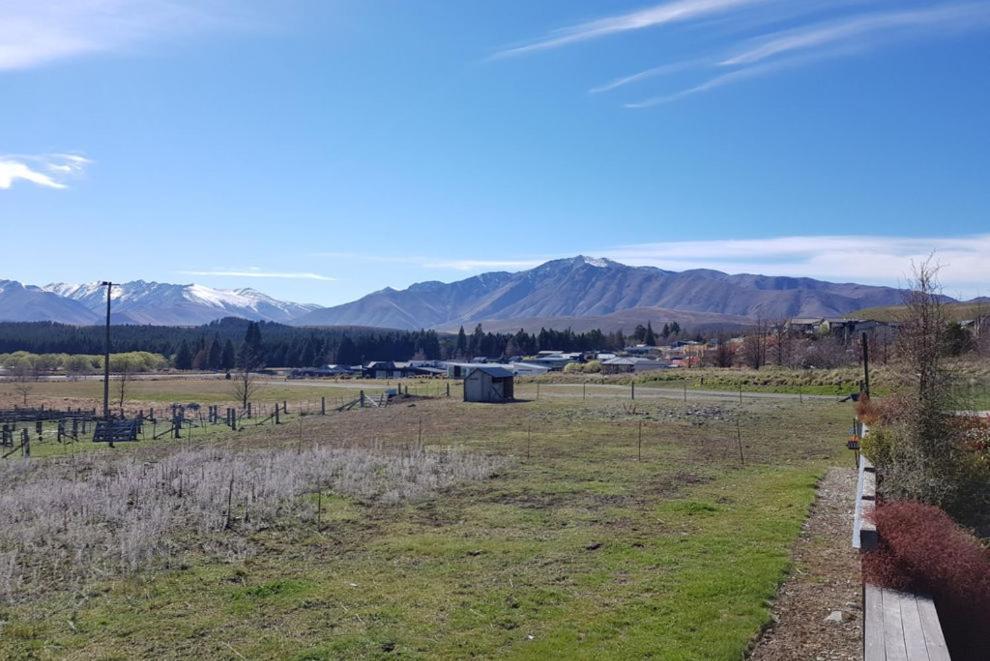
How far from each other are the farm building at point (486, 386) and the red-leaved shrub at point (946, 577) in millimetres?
46893

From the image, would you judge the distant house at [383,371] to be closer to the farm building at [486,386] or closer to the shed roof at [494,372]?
the shed roof at [494,372]

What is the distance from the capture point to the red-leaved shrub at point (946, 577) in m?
8.65

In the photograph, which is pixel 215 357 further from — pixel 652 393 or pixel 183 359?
pixel 652 393

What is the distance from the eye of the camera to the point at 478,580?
36.3 feet

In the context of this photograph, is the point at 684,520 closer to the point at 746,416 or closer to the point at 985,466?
the point at 985,466

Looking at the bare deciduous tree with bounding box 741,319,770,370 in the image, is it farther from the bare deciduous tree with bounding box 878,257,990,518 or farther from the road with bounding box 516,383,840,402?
the bare deciduous tree with bounding box 878,257,990,518

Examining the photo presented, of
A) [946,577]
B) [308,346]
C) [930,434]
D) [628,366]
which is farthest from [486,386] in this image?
[308,346]

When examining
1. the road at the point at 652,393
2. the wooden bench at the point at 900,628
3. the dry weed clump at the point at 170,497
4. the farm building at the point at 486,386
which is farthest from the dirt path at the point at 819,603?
the farm building at the point at 486,386

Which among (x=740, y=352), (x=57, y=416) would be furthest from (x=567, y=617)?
(x=740, y=352)

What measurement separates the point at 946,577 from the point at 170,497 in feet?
52.0

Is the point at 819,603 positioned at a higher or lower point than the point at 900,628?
lower

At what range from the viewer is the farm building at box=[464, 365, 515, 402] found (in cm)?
5606

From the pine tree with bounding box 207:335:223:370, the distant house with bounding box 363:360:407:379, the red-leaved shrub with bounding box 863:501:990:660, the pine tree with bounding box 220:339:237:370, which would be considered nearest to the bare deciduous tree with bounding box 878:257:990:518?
the red-leaved shrub with bounding box 863:501:990:660

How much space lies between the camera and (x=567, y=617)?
9328mm
